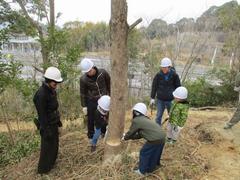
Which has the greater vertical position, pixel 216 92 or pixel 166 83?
pixel 166 83

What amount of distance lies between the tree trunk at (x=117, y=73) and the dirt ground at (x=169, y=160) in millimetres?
356

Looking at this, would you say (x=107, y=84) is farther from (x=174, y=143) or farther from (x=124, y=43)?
(x=174, y=143)

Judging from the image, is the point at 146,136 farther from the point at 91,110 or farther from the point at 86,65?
the point at 86,65

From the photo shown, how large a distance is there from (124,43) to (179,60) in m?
13.0

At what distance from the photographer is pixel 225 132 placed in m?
7.03

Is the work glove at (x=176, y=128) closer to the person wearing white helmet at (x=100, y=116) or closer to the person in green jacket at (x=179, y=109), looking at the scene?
the person in green jacket at (x=179, y=109)

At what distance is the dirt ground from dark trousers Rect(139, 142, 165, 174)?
0.13 meters

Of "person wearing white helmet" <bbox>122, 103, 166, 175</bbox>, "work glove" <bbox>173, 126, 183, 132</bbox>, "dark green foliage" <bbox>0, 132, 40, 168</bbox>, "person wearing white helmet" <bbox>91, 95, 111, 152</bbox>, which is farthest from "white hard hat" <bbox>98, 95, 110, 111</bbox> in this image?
"dark green foliage" <bbox>0, 132, 40, 168</bbox>

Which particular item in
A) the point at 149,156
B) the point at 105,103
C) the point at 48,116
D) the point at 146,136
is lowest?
the point at 149,156

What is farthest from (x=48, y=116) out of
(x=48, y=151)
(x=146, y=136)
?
(x=146, y=136)

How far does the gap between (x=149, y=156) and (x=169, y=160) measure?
81cm

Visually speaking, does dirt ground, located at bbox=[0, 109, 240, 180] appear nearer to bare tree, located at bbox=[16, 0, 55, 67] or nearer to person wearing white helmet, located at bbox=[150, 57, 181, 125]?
person wearing white helmet, located at bbox=[150, 57, 181, 125]

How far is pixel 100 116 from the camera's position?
5609mm

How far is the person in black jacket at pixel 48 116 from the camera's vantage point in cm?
509
